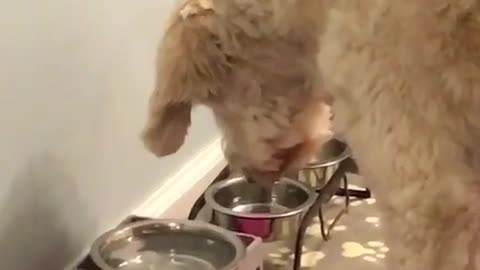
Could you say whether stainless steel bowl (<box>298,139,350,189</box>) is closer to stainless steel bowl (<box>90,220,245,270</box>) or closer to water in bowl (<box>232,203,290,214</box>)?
water in bowl (<box>232,203,290,214</box>)

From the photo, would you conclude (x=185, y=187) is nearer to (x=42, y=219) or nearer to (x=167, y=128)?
(x=42, y=219)

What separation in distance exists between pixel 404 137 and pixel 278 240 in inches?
40.4

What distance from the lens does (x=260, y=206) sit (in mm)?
2307

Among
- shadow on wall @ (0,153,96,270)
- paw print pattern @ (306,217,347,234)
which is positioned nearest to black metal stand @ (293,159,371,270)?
paw print pattern @ (306,217,347,234)

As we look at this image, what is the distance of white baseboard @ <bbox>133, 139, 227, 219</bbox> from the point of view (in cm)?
211

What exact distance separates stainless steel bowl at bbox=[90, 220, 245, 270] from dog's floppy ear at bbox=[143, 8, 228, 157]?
1.30ft

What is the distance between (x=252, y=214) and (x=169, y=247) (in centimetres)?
31

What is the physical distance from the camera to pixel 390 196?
1.17m

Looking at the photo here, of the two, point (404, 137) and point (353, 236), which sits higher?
point (404, 137)

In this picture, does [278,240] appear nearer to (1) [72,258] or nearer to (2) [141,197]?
(2) [141,197]

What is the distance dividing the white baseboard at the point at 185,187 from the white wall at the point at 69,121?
0.14 feet

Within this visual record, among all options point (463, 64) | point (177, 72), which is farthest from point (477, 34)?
point (177, 72)

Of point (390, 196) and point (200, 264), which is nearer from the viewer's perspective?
point (390, 196)

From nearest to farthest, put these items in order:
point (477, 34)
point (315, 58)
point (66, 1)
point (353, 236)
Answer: point (477, 34) → point (315, 58) → point (66, 1) → point (353, 236)
